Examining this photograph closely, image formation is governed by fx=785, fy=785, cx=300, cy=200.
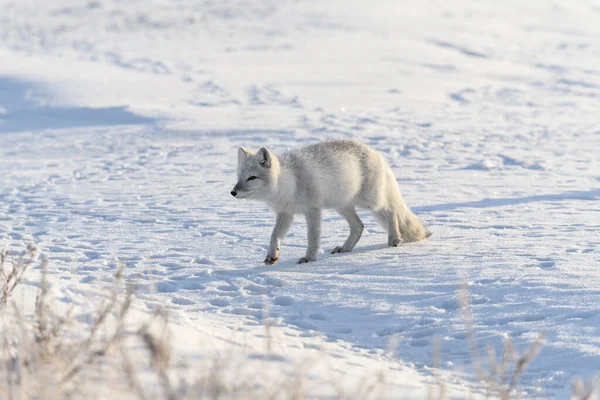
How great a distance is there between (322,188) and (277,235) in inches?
20.9

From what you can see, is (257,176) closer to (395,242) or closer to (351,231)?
(351,231)

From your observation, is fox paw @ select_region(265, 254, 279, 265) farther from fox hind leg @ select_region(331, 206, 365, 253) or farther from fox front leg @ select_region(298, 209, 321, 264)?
fox hind leg @ select_region(331, 206, 365, 253)

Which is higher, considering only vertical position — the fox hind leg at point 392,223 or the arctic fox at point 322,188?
the arctic fox at point 322,188

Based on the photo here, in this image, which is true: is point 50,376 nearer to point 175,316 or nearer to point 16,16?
point 175,316

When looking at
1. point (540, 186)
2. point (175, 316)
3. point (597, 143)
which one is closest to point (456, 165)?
point (540, 186)

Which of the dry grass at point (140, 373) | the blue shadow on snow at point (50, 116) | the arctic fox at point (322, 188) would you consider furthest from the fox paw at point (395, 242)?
the blue shadow on snow at point (50, 116)

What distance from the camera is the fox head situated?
19.8ft

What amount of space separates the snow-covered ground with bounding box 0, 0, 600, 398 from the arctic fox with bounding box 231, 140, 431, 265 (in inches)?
9.3

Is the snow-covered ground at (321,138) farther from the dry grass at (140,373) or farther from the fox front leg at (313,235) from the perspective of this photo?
the dry grass at (140,373)

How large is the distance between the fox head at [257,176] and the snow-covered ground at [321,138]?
60 cm

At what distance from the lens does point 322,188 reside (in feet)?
20.7

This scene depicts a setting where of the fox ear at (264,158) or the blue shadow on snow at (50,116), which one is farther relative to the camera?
the blue shadow on snow at (50,116)

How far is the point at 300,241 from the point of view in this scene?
7.21m

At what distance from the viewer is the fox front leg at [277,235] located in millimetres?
6113
